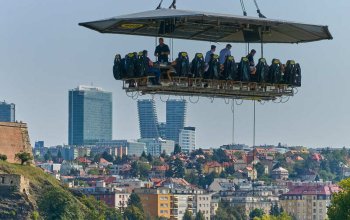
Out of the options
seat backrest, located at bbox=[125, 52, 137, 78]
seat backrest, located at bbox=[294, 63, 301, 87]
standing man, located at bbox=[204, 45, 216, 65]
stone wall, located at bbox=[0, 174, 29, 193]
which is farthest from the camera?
stone wall, located at bbox=[0, 174, 29, 193]

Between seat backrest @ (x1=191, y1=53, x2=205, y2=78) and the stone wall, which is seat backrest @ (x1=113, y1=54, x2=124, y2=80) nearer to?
seat backrest @ (x1=191, y1=53, x2=205, y2=78)

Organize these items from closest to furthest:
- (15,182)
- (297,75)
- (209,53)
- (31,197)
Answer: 1. (209,53)
2. (297,75)
3. (15,182)
4. (31,197)

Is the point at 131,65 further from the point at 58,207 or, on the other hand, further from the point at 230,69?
the point at 58,207

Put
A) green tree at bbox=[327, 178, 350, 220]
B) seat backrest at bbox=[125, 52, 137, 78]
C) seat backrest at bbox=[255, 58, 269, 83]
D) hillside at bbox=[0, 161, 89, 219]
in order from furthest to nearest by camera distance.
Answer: hillside at bbox=[0, 161, 89, 219], green tree at bbox=[327, 178, 350, 220], seat backrest at bbox=[255, 58, 269, 83], seat backrest at bbox=[125, 52, 137, 78]

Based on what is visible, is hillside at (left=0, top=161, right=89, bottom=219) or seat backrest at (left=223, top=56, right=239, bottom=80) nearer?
seat backrest at (left=223, top=56, right=239, bottom=80)

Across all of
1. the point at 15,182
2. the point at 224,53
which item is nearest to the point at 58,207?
the point at 15,182

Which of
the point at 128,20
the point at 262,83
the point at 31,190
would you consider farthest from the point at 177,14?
the point at 31,190

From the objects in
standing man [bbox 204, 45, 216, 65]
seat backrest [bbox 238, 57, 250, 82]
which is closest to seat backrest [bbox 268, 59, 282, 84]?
seat backrest [bbox 238, 57, 250, 82]

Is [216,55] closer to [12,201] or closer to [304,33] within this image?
[304,33]
